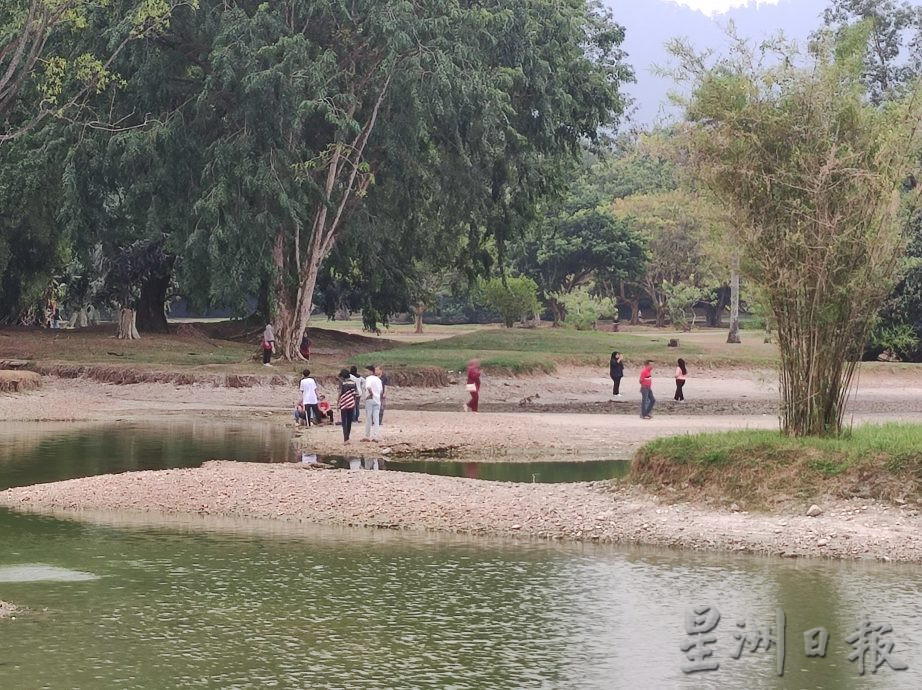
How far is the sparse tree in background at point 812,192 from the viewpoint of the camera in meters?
21.6

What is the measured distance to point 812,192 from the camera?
71.0 ft

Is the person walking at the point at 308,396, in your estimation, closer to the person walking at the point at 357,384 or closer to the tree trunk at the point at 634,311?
the person walking at the point at 357,384

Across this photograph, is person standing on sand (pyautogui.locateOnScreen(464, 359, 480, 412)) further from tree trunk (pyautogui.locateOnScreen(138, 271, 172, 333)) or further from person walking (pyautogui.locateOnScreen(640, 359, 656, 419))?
tree trunk (pyautogui.locateOnScreen(138, 271, 172, 333))

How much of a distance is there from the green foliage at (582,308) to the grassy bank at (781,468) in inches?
2460

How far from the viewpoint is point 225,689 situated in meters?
12.7

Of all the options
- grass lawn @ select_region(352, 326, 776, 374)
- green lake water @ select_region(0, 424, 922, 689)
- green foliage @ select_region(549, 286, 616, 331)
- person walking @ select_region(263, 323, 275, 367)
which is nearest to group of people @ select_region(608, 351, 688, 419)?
grass lawn @ select_region(352, 326, 776, 374)

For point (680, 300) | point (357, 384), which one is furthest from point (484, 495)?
point (680, 300)

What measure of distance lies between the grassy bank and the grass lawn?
2624cm

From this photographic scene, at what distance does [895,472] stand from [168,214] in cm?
3360

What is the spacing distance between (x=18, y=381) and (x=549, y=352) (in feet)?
74.3

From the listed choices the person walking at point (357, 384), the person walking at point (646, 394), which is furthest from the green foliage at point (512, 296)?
the person walking at point (357, 384)

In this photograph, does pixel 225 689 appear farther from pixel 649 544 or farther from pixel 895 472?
pixel 895 472

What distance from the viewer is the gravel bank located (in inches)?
768

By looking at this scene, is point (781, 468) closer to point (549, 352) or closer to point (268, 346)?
point (268, 346)
